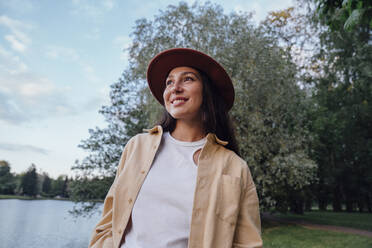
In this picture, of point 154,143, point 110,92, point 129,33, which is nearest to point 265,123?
point 129,33

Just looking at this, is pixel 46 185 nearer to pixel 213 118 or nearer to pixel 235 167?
pixel 213 118

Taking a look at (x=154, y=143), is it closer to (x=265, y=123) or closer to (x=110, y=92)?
(x=265, y=123)

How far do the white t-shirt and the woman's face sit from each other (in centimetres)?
30

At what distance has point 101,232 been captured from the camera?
182 centimetres

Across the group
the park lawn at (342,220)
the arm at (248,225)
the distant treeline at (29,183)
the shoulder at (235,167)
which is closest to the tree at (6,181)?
the distant treeline at (29,183)

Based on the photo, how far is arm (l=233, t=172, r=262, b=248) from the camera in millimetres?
1651

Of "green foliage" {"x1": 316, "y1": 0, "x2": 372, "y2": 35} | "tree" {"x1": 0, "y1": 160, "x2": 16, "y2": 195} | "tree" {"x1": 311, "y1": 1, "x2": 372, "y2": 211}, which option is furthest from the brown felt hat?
"tree" {"x1": 0, "y1": 160, "x2": 16, "y2": 195}

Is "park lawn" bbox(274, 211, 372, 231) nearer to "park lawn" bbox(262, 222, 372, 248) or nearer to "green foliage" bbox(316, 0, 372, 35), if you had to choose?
"park lawn" bbox(262, 222, 372, 248)

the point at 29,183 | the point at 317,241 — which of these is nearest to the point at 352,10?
the point at 317,241

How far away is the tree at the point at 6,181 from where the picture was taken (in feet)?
163

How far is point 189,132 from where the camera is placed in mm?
2059

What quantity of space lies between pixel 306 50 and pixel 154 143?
720 inches

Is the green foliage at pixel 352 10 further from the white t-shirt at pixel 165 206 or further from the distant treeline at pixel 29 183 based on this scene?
the distant treeline at pixel 29 183

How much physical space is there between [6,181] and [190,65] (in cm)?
5932
